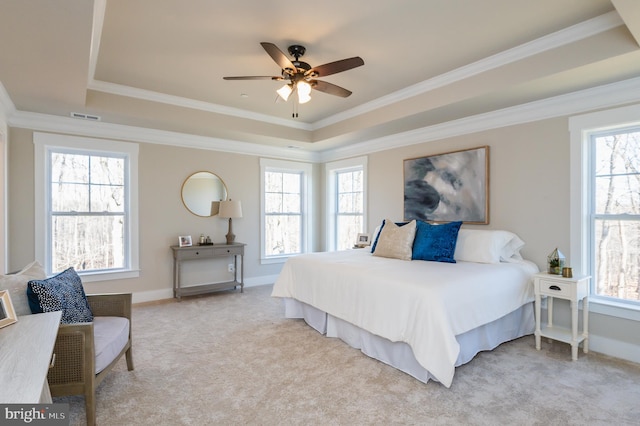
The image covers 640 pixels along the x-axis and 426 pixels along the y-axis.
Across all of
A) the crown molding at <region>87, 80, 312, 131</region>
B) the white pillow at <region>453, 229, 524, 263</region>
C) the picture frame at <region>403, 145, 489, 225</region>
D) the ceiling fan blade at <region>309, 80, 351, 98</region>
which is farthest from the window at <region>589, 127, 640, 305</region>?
the crown molding at <region>87, 80, 312, 131</region>

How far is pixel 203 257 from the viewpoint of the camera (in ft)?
15.5

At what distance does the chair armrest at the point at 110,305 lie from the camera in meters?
2.52

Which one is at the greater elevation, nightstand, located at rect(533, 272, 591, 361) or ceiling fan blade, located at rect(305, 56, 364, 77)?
ceiling fan blade, located at rect(305, 56, 364, 77)

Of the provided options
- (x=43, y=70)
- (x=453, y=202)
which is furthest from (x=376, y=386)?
(x=43, y=70)

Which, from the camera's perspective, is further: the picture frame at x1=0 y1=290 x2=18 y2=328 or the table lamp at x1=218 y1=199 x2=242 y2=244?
the table lamp at x1=218 y1=199 x2=242 y2=244

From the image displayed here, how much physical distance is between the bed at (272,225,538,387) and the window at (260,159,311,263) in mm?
2015

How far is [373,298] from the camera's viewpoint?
2.73 m

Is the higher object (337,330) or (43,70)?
(43,70)

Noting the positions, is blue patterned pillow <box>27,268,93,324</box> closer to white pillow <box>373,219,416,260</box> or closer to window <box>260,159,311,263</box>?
white pillow <box>373,219,416,260</box>

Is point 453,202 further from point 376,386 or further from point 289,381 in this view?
point 289,381

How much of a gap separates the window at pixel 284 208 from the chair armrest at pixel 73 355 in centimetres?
375

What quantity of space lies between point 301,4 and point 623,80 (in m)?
2.81

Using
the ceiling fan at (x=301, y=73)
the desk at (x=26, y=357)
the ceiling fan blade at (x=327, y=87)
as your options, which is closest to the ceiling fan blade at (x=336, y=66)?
the ceiling fan at (x=301, y=73)

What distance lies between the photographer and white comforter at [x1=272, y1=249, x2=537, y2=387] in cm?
229
